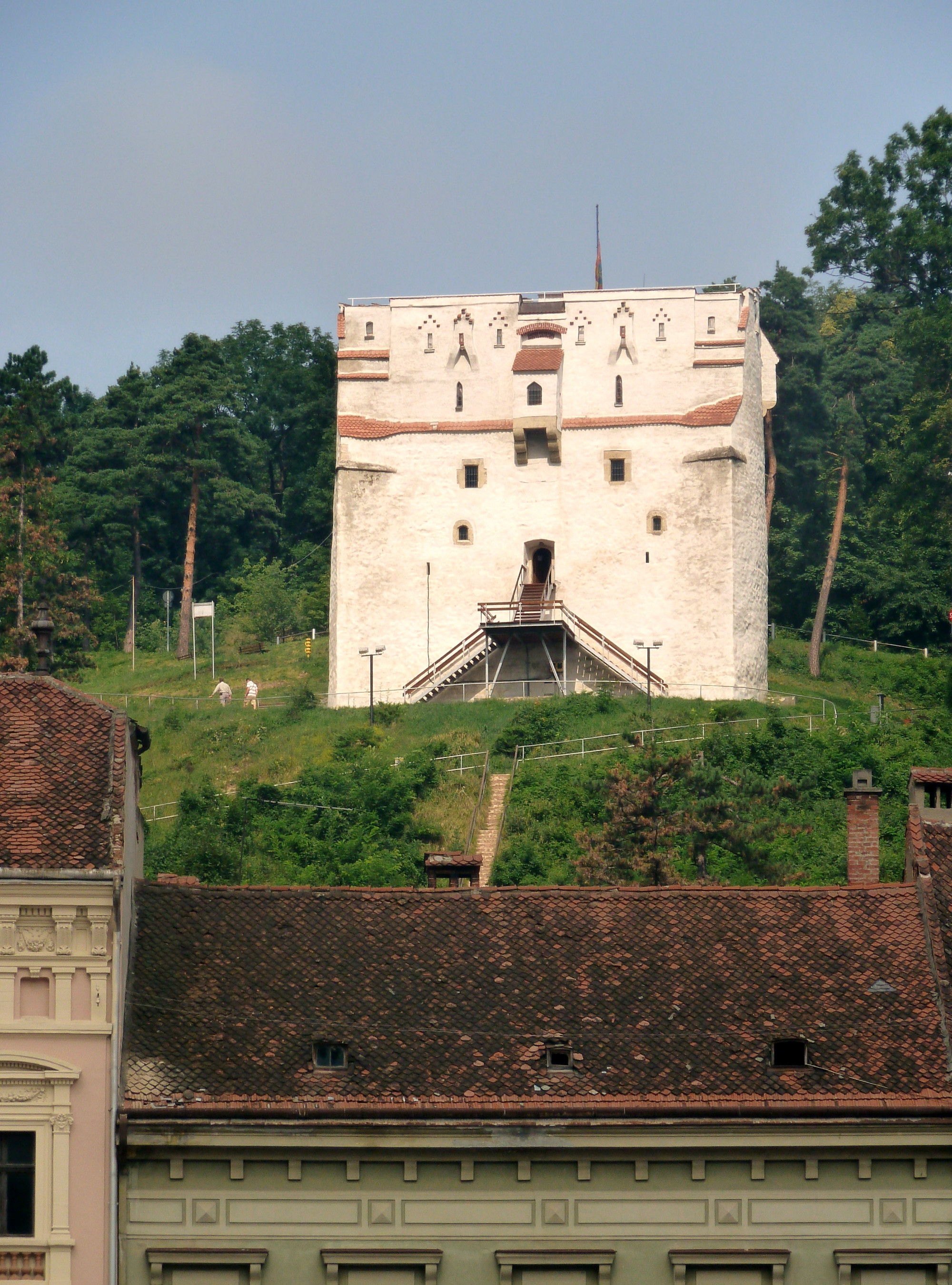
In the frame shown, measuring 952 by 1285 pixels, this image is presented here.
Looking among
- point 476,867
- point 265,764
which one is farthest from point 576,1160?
point 265,764

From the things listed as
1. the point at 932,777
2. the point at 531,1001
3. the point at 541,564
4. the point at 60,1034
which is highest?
the point at 541,564

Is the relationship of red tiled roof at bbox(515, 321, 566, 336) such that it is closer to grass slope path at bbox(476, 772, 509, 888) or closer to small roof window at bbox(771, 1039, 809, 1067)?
grass slope path at bbox(476, 772, 509, 888)

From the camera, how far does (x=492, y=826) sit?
64.9 metres

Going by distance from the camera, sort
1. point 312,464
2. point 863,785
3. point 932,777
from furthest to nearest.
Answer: point 312,464 → point 932,777 → point 863,785

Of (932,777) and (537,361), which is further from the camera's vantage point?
(537,361)

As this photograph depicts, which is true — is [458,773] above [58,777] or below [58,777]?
above

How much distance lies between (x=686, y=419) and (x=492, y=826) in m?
24.4

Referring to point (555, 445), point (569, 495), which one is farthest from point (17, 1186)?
point (555, 445)

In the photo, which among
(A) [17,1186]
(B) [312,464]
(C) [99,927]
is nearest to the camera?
(A) [17,1186]

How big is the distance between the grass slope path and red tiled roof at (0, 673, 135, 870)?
1034 inches

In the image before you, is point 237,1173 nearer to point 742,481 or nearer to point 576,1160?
point 576,1160

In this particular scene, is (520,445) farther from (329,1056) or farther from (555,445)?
(329,1056)

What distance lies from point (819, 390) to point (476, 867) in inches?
3011

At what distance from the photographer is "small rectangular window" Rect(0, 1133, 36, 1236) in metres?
29.5
